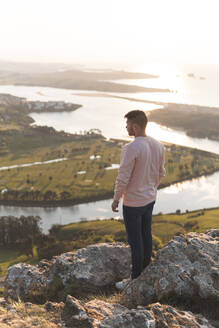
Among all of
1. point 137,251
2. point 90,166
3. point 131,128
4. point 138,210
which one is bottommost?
point 90,166

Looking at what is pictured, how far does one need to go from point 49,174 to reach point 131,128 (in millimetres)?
123169

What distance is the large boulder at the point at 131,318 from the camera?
7.18 metres

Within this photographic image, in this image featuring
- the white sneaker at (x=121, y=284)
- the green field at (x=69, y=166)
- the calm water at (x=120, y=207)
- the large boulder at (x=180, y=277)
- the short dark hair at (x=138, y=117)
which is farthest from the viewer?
the green field at (x=69, y=166)

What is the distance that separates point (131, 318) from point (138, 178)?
3.51 metres

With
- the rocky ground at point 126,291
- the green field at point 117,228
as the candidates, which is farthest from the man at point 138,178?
the green field at point 117,228

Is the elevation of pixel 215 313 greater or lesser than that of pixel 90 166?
greater

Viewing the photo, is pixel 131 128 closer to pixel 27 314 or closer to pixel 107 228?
pixel 27 314

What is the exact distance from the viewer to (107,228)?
7875 centimetres

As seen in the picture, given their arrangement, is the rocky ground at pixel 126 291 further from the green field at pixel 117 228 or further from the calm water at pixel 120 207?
the calm water at pixel 120 207

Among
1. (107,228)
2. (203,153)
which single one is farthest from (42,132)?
(107,228)

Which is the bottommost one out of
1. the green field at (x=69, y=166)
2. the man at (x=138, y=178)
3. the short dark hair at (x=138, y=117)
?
the green field at (x=69, y=166)

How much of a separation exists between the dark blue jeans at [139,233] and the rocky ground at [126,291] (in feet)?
1.04

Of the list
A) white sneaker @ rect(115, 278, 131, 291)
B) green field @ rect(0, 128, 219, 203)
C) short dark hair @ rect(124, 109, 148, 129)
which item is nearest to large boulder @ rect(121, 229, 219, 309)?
white sneaker @ rect(115, 278, 131, 291)

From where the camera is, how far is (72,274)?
473 inches
